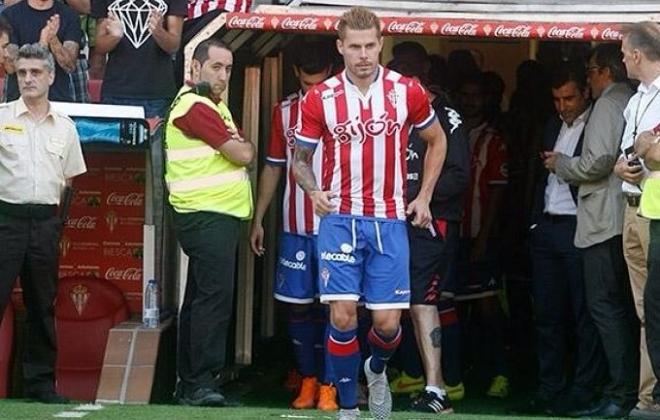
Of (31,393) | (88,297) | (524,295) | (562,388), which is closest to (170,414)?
(31,393)

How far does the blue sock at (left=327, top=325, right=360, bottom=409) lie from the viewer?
8.30 metres

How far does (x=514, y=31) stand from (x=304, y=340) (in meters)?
2.27

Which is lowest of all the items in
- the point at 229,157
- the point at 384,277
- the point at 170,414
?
the point at 170,414

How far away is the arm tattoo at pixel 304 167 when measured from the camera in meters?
8.41

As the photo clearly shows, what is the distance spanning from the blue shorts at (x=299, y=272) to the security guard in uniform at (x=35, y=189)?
4.64ft

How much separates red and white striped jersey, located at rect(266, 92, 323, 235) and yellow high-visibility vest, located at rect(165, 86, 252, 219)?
0.62 meters

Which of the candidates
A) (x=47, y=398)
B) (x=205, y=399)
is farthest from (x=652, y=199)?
(x=47, y=398)

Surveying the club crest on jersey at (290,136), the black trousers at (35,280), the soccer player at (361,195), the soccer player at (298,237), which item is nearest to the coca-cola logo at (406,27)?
the soccer player at (298,237)

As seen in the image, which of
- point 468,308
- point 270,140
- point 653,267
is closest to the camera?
point 653,267

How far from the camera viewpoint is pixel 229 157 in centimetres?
945

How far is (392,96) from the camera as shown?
846 cm

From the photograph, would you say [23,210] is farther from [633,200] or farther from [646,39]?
[646,39]

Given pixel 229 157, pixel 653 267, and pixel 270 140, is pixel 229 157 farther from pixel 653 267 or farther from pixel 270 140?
pixel 653 267

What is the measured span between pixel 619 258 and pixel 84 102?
3723mm
